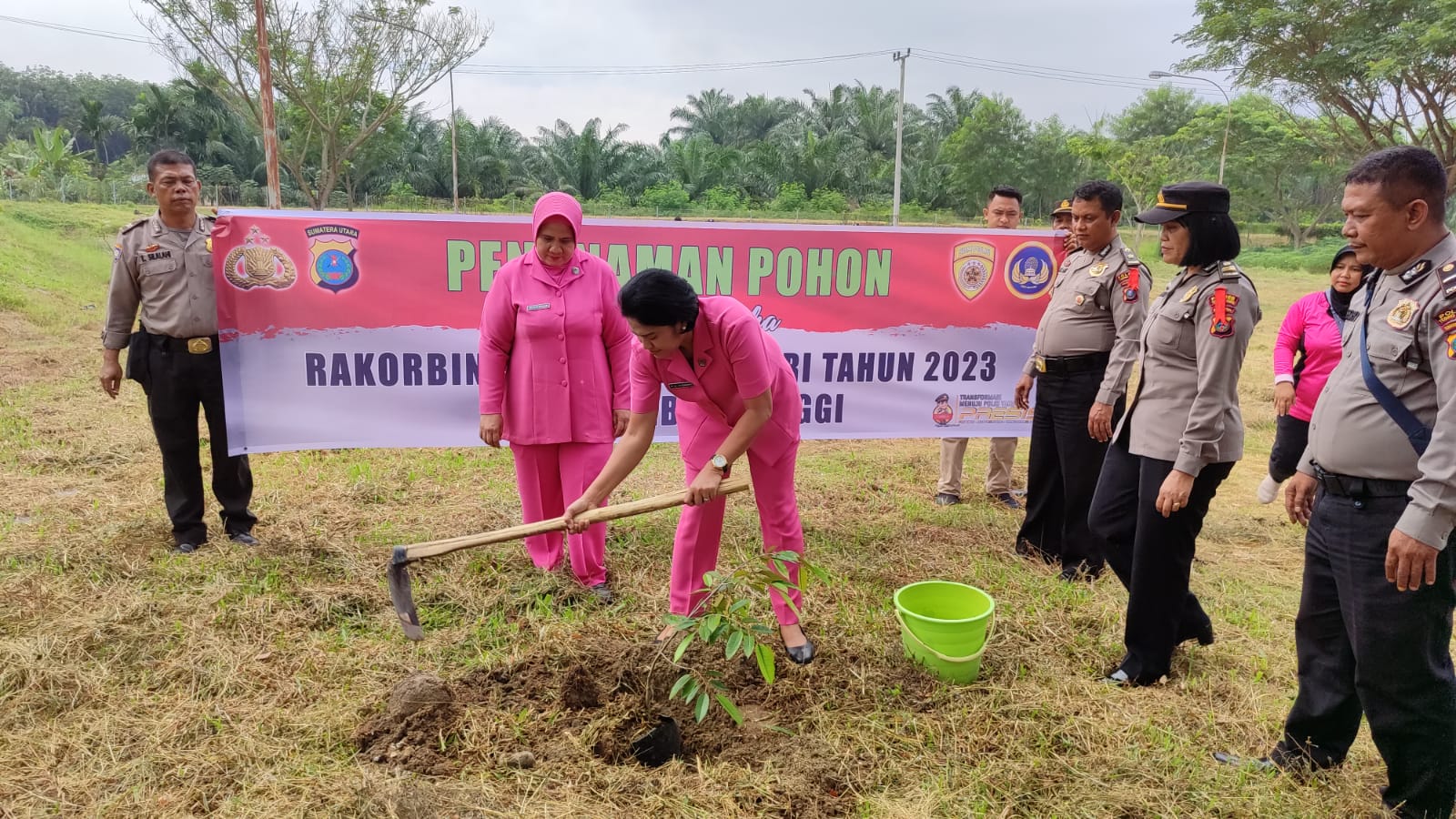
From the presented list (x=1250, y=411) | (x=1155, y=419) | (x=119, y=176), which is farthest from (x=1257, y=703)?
(x=119, y=176)

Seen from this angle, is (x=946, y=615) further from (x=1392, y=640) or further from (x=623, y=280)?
(x=623, y=280)

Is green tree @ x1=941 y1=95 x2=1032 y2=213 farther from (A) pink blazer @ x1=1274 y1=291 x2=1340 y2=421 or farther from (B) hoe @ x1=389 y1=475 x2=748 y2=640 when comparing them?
(B) hoe @ x1=389 y1=475 x2=748 y2=640

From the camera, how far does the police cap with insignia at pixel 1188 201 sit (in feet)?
8.73

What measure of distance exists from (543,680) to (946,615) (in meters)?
1.56

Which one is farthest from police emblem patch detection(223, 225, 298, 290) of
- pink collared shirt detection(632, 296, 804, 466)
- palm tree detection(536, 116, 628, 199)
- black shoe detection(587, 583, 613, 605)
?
palm tree detection(536, 116, 628, 199)

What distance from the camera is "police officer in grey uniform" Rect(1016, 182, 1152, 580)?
3553mm

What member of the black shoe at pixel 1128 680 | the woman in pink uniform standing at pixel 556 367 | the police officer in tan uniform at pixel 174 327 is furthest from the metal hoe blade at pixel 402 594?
the black shoe at pixel 1128 680

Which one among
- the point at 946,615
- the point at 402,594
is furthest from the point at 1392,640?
the point at 402,594

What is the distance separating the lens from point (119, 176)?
32594 millimetres

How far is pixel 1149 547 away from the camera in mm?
2820

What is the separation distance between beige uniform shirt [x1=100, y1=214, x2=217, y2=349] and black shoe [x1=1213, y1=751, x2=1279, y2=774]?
14.5ft

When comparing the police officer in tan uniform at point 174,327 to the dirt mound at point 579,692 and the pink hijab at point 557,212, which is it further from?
the dirt mound at point 579,692

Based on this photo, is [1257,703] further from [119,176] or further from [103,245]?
[119,176]

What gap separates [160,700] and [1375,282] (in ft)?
12.4
